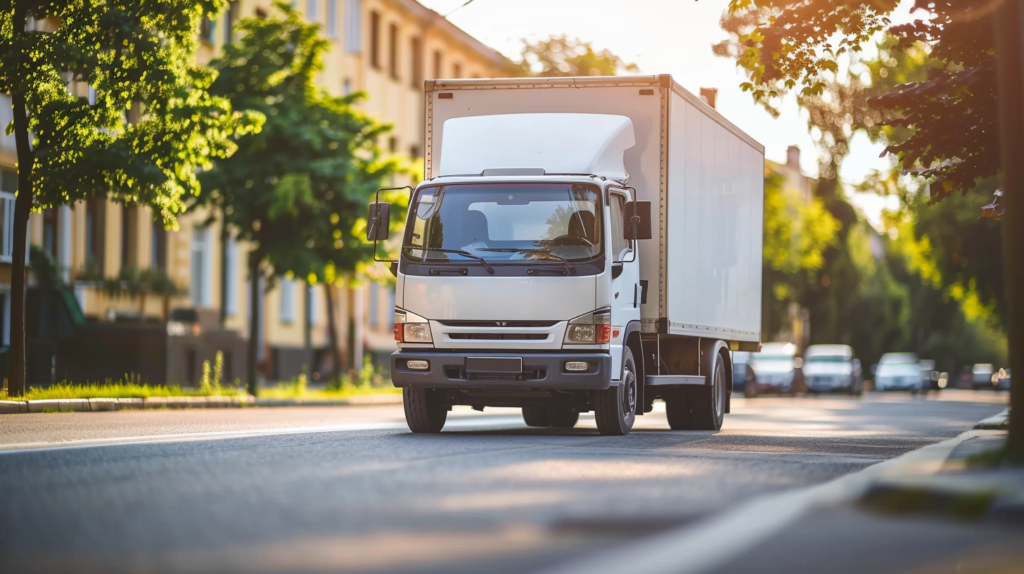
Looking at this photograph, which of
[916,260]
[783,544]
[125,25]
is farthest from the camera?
[916,260]

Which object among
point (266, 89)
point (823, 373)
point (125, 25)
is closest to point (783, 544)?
point (125, 25)

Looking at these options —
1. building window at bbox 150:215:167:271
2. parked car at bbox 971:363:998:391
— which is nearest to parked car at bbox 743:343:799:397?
building window at bbox 150:215:167:271

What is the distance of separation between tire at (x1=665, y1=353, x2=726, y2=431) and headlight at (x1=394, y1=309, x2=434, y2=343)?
14.6ft

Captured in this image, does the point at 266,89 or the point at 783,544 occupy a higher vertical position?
the point at 266,89

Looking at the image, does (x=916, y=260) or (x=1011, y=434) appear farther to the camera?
(x=916, y=260)

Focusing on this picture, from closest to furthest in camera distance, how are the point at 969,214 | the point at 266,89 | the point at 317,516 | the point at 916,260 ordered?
the point at 317,516
the point at 266,89
the point at 969,214
the point at 916,260

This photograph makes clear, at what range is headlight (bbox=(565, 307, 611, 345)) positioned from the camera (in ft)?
45.8

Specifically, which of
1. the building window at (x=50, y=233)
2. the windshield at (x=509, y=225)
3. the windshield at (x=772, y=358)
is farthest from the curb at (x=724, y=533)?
the windshield at (x=772, y=358)

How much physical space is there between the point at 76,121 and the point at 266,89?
7583mm

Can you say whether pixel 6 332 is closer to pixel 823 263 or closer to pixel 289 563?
pixel 289 563

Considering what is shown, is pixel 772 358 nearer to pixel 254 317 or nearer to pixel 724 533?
pixel 254 317

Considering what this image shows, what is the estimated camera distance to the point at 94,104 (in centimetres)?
2019

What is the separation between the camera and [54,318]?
2919 centimetres

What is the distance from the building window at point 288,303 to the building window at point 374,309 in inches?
238
